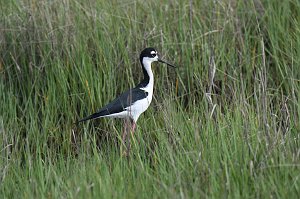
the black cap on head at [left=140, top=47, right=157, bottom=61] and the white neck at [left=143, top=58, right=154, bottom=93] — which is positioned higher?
the black cap on head at [left=140, top=47, right=157, bottom=61]

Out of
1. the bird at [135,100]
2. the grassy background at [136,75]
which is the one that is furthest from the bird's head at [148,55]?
the grassy background at [136,75]

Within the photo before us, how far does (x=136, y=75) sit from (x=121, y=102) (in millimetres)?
730

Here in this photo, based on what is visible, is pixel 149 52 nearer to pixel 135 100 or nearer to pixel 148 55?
pixel 148 55

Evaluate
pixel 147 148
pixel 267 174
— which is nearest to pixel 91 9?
pixel 147 148

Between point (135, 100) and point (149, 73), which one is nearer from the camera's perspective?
point (135, 100)

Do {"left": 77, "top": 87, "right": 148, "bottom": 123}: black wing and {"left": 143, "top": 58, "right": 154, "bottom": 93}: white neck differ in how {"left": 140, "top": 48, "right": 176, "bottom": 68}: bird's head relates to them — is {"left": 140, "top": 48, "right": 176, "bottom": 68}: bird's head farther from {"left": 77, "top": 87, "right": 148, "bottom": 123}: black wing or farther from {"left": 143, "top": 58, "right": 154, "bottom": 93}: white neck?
{"left": 77, "top": 87, "right": 148, "bottom": 123}: black wing

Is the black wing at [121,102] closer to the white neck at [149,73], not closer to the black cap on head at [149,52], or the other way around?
the white neck at [149,73]

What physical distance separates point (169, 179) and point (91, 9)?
228 centimetres

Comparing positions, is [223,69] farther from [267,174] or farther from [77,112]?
[267,174]

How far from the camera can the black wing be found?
4578mm

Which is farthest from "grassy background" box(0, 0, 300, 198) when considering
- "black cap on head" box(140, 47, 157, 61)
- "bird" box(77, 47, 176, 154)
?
"black cap on head" box(140, 47, 157, 61)

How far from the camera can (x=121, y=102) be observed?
4699mm

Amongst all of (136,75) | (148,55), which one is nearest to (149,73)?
(148,55)

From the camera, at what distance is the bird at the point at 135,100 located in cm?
462
